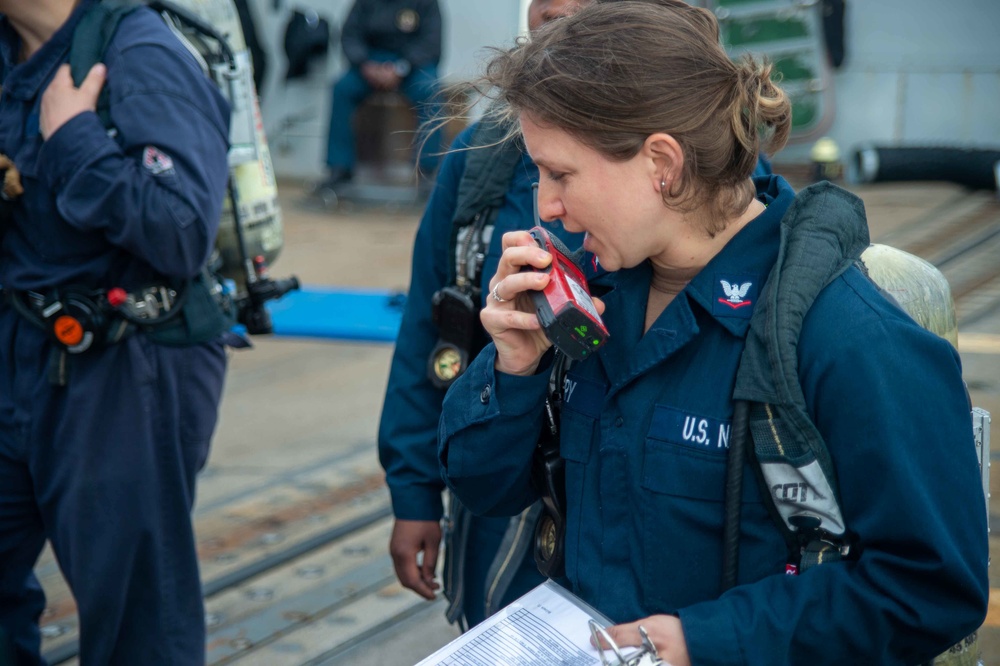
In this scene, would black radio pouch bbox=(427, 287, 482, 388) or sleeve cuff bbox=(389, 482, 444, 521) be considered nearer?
black radio pouch bbox=(427, 287, 482, 388)

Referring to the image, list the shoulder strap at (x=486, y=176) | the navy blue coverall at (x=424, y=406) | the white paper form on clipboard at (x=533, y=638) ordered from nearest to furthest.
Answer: the white paper form on clipboard at (x=533, y=638), the shoulder strap at (x=486, y=176), the navy blue coverall at (x=424, y=406)

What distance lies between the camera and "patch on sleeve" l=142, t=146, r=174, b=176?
227cm

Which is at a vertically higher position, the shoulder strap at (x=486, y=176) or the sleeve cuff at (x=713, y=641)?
the shoulder strap at (x=486, y=176)

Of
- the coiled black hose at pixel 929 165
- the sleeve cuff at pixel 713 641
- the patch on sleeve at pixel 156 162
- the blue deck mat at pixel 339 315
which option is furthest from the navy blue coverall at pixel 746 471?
the coiled black hose at pixel 929 165

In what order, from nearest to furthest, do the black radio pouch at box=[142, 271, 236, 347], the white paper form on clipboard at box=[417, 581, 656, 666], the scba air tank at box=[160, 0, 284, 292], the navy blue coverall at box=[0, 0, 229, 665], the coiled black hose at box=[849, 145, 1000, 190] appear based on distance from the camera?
the white paper form on clipboard at box=[417, 581, 656, 666] → the navy blue coverall at box=[0, 0, 229, 665] → the black radio pouch at box=[142, 271, 236, 347] → the scba air tank at box=[160, 0, 284, 292] → the coiled black hose at box=[849, 145, 1000, 190]

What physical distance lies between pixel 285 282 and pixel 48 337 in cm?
78

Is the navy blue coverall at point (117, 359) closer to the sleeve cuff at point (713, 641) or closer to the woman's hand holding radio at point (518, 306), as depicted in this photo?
the woman's hand holding radio at point (518, 306)

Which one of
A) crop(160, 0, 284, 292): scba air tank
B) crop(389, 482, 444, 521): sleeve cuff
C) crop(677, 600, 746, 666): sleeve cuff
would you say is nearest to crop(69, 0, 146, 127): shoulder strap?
crop(160, 0, 284, 292): scba air tank

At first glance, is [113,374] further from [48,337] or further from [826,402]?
[826,402]

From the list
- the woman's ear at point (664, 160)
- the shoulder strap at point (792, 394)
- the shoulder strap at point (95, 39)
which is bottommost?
the shoulder strap at point (792, 394)

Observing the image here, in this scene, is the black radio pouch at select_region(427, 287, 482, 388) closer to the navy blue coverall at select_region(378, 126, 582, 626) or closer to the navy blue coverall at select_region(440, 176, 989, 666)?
the navy blue coverall at select_region(378, 126, 582, 626)

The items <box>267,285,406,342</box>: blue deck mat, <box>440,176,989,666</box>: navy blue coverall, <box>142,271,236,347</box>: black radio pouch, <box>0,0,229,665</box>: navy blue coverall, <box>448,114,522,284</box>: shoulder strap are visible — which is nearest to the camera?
<box>440,176,989,666</box>: navy blue coverall

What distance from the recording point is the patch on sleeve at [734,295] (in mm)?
1464

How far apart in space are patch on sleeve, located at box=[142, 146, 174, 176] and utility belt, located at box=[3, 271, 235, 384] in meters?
0.28
